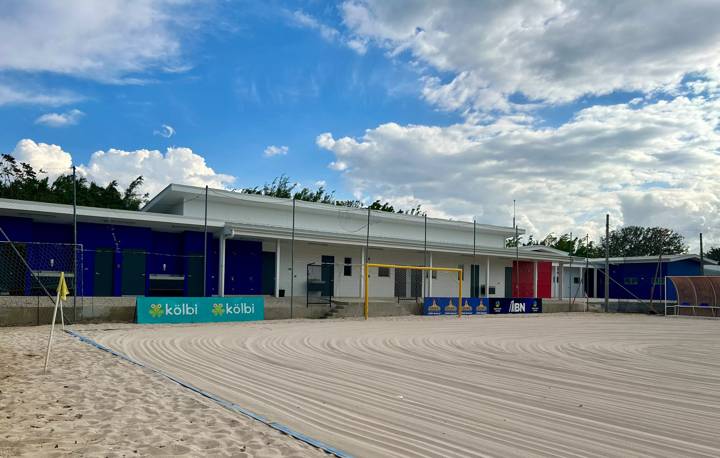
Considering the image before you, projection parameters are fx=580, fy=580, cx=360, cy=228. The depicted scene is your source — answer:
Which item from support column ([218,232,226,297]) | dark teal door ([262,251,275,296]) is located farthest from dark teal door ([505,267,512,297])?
support column ([218,232,226,297])

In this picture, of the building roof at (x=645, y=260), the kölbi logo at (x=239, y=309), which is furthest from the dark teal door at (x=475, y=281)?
the kölbi logo at (x=239, y=309)

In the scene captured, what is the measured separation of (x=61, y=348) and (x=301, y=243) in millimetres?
17145

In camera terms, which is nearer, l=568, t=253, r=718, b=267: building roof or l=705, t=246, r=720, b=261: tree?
l=568, t=253, r=718, b=267: building roof

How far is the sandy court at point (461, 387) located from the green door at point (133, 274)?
8.37 metres

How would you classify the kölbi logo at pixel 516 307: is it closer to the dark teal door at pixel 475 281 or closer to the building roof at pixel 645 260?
the dark teal door at pixel 475 281

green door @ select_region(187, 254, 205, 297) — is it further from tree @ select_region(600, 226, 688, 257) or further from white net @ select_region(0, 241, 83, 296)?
tree @ select_region(600, 226, 688, 257)

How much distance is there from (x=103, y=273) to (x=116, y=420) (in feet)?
65.2

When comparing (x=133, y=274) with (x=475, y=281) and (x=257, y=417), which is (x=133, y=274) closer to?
(x=257, y=417)

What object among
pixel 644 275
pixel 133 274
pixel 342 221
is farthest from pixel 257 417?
pixel 644 275

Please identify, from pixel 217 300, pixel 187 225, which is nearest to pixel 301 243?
pixel 187 225

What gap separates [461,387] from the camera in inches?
348

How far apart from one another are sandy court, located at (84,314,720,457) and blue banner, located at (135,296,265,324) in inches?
89.2

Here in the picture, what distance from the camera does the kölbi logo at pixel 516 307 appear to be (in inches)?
1209

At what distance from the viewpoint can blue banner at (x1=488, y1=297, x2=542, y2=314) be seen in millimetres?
30297
